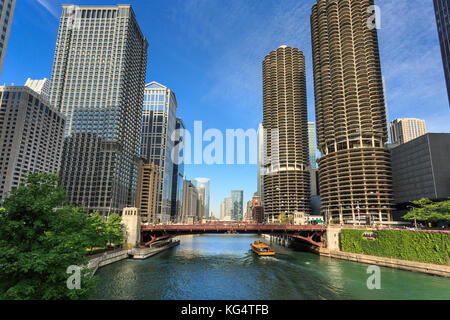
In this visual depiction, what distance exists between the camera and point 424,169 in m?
124

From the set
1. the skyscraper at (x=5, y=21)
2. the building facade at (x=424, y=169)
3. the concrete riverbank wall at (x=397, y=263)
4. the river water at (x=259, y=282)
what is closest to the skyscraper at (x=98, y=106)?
the skyscraper at (x=5, y=21)

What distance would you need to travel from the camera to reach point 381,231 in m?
68.2

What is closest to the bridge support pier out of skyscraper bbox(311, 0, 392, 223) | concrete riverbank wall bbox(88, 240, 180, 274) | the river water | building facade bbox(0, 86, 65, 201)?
concrete riverbank wall bbox(88, 240, 180, 274)

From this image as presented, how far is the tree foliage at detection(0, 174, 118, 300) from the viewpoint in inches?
701

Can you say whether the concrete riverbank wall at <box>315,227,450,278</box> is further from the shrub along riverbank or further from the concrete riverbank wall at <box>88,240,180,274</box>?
the concrete riverbank wall at <box>88,240,180,274</box>

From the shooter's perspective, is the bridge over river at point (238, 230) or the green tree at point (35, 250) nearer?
the green tree at point (35, 250)

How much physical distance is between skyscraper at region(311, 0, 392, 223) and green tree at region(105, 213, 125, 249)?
112254 mm

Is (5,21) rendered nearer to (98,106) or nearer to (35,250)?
(98,106)

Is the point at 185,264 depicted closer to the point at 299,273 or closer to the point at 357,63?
the point at 299,273

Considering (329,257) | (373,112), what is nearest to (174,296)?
(329,257)

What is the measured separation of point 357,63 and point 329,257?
126888mm

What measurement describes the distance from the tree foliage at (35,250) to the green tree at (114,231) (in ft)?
175

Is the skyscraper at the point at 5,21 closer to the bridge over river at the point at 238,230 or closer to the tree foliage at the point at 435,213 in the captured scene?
the bridge over river at the point at 238,230

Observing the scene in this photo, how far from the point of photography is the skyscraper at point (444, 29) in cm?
11606
